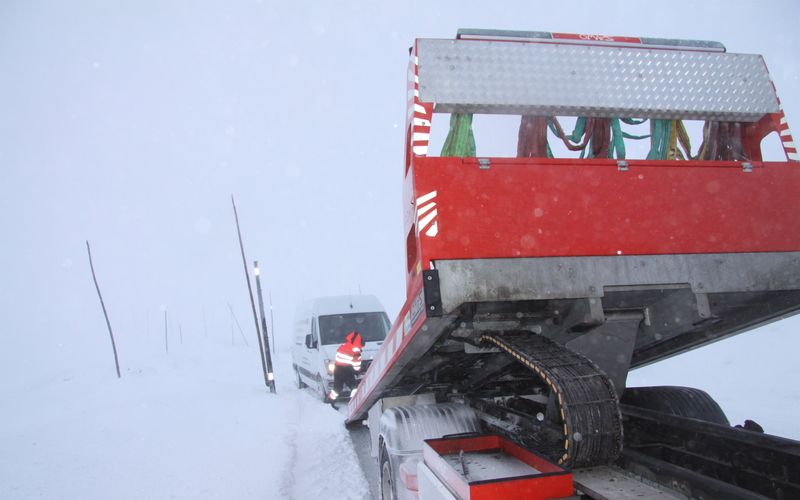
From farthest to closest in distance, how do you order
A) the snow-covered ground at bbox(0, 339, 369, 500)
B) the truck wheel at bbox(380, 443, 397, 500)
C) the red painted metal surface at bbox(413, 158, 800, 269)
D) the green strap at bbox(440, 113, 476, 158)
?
1. the snow-covered ground at bbox(0, 339, 369, 500)
2. the truck wheel at bbox(380, 443, 397, 500)
3. the green strap at bbox(440, 113, 476, 158)
4. the red painted metal surface at bbox(413, 158, 800, 269)

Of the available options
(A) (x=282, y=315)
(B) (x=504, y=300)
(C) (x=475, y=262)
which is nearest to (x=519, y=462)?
(B) (x=504, y=300)

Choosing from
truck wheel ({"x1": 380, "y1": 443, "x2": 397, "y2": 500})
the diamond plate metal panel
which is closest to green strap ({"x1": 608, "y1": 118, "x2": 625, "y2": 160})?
the diamond plate metal panel

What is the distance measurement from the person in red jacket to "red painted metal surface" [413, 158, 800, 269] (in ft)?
23.5

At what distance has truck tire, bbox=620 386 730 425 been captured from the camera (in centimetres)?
316

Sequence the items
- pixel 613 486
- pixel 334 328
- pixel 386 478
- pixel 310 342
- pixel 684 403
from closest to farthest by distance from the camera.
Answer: pixel 613 486 → pixel 684 403 → pixel 386 478 → pixel 310 342 → pixel 334 328

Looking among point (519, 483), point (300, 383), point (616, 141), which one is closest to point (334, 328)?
point (300, 383)

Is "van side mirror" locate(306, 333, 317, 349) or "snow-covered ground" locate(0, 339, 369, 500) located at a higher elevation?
"van side mirror" locate(306, 333, 317, 349)

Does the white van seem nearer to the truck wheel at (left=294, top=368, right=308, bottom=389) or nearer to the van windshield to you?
the van windshield

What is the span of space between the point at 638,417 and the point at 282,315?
157587 mm

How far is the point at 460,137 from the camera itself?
2.51m

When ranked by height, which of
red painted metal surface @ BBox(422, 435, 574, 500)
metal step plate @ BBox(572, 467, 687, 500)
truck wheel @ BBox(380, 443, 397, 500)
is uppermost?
red painted metal surface @ BBox(422, 435, 574, 500)

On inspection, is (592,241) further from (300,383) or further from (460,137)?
(300,383)

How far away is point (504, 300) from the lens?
7.18 ft

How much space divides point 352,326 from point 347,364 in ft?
5.64
